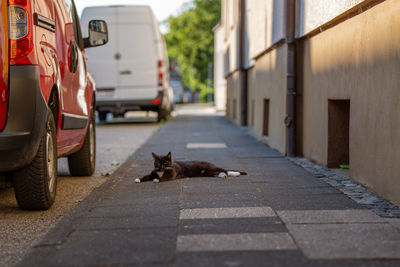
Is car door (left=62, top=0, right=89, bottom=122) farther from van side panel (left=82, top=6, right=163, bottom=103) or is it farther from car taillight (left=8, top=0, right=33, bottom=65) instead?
van side panel (left=82, top=6, right=163, bottom=103)

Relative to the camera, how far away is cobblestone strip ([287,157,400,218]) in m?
5.82

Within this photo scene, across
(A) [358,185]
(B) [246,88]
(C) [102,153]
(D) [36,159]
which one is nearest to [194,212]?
(D) [36,159]

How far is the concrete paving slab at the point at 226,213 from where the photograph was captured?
18.3ft

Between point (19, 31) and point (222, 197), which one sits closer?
point (19, 31)

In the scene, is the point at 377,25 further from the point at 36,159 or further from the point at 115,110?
the point at 115,110

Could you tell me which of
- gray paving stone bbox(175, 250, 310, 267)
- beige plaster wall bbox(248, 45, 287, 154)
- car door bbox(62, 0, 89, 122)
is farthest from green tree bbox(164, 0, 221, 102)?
gray paving stone bbox(175, 250, 310, 267)

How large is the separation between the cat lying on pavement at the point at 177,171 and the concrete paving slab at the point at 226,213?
6.72 feet

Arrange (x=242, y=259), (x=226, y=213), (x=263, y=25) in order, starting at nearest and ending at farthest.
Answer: (x=242, y=259), (x=226, y=213), (x=263, y=25)

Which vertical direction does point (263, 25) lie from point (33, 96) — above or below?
above

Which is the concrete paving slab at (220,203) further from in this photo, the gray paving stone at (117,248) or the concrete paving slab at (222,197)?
the gray paving stone at (117,248)

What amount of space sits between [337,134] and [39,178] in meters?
4.72

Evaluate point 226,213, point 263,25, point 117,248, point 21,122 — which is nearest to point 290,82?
point 263,25

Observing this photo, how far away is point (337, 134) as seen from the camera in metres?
9.09

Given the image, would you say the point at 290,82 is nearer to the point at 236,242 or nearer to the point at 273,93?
the point at 273,93
